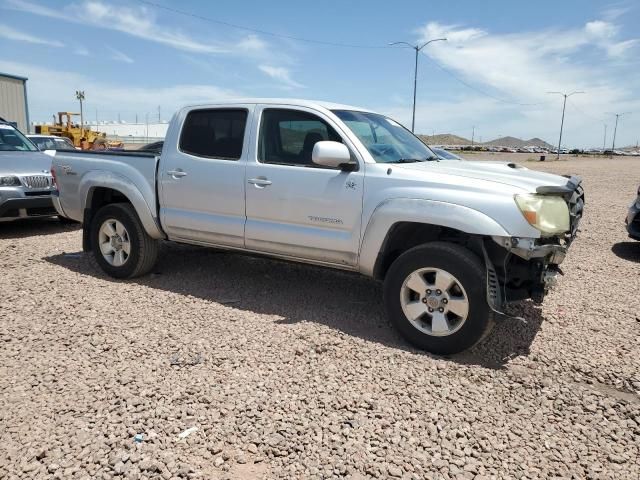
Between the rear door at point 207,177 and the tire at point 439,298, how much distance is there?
167 centimetres

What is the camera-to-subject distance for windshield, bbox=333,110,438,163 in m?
4.43

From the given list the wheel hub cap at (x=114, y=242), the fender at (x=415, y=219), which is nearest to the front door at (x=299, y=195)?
the fender at (x=415, y=219)

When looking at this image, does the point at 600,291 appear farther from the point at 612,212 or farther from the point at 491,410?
the point at 612,212

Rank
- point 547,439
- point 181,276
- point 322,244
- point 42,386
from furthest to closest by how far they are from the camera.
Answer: point 181,276 < point 322,244 < point 42,386 < point 547,439

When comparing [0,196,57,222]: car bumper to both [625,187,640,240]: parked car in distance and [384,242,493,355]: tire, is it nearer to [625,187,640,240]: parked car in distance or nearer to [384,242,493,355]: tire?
[384,242,493,355]: tire

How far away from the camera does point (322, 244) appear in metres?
4.35

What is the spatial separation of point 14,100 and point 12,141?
31.7 m

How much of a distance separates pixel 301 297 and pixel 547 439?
277 cm

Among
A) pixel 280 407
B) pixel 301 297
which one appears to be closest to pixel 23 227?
pixel 301 297

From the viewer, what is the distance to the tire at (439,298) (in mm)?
3631

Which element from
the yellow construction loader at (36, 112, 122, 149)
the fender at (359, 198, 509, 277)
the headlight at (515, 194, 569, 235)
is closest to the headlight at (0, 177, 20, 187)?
the fender at (359, 198, 509, 277)

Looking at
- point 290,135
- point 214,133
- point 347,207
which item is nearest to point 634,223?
point 347,207

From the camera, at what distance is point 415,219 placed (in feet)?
12.6

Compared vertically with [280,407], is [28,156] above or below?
above
